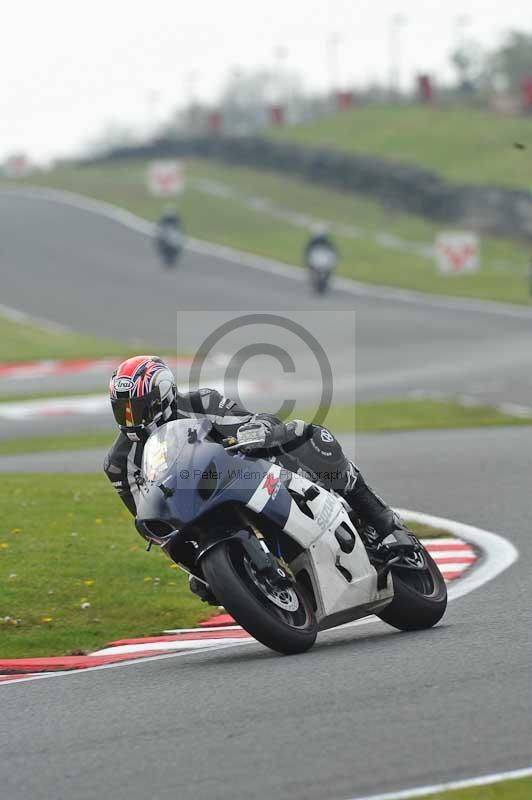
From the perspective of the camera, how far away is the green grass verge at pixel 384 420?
1783cm

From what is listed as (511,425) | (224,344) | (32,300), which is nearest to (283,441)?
(511,425)

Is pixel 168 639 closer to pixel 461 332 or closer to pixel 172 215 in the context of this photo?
pixel 461 332

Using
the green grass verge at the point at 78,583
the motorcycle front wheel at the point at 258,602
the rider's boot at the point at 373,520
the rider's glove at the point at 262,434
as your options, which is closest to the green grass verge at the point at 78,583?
the green grass verge at the point at 78,583

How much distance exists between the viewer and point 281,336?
3028 cm

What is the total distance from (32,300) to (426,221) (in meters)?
14.4

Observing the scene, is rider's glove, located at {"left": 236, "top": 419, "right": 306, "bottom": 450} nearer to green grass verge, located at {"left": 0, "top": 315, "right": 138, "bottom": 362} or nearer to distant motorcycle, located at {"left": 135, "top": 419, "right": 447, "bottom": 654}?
distant motorcycle, located at {"left": 135, "top": 419, "right": 447, "bottom": 654}

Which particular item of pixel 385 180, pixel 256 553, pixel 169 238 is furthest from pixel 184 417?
pixel 385 180

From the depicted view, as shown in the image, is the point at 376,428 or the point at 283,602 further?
the point at 376,428

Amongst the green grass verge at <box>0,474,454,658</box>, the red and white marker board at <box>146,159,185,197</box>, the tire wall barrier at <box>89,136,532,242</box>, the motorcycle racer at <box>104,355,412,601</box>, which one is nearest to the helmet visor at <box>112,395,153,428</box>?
the motorcycle racer at <box>104,355,412,601</box>

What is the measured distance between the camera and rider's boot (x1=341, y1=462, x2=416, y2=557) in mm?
7199

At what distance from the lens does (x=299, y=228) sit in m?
44.2

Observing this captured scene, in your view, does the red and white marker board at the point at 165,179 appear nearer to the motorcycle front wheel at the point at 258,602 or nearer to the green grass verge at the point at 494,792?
the motorcycle front wheel at the point at 258,602

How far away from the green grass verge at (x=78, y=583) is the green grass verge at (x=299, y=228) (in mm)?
24785

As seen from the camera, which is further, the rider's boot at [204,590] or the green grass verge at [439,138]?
the green grass verge at [439,138]
